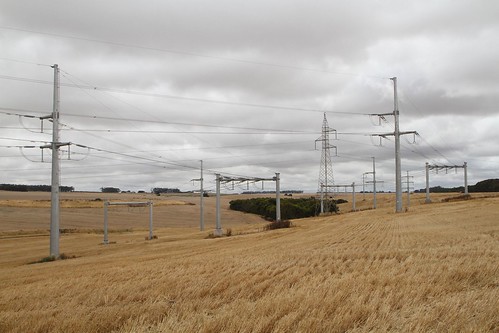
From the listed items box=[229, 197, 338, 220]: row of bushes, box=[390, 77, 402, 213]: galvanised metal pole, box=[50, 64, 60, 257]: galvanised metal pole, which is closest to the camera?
box=[50, 64, 60, 257]: galvanised metal pole

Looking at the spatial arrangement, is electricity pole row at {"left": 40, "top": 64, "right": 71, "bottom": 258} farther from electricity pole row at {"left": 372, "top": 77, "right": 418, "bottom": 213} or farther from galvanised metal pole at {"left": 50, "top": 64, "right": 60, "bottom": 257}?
electricity pole row at {"left": 372, "top": 77, "right": 418, "bottom": 213}

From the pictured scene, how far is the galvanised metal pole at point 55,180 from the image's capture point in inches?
1379

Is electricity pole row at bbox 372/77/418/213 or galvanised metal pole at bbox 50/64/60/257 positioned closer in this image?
galvanised metal pole at bbox 50/64/60/257

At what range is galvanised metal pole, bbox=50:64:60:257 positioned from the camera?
35031 mm

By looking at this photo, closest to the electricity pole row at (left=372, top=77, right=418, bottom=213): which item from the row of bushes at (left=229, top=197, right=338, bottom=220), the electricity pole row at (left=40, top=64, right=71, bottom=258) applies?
the electricity pole row at (left=40, top=64, right=71, bottom=258)

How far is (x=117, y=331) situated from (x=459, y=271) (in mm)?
8131

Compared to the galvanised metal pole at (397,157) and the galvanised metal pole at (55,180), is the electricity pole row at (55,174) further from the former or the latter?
the galvanised metal pole at (397,157)

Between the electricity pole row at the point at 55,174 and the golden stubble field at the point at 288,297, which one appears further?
the electricity pole row at the point at 55,174

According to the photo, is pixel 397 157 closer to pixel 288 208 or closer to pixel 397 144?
pixel 397 144

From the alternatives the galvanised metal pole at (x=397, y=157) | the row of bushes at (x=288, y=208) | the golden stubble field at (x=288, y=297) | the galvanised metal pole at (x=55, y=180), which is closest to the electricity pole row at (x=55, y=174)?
the galvanised metal pole at (x=55, y=180)

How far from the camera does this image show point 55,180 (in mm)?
35750

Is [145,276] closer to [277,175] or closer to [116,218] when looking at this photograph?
[277,175]

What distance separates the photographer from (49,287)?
47.3 feet

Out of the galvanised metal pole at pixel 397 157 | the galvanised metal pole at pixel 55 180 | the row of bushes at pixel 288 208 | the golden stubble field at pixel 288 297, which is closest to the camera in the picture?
the golden stubble field at pixel 288 297
